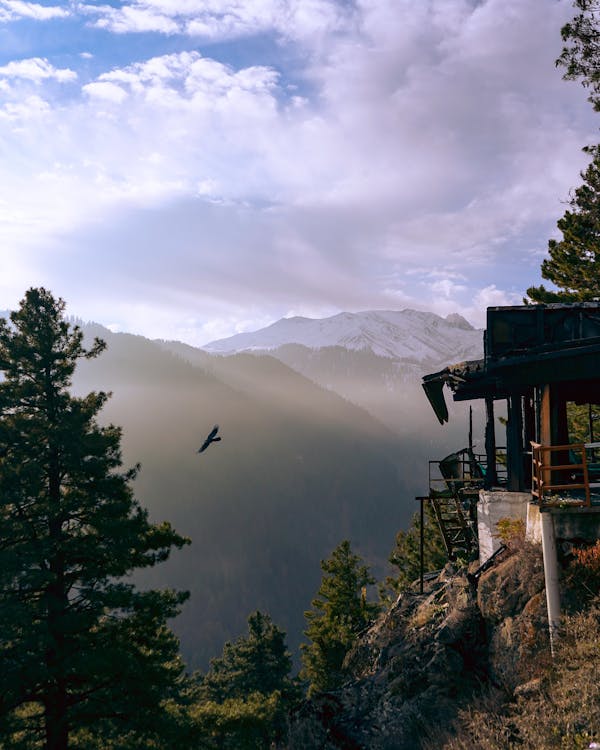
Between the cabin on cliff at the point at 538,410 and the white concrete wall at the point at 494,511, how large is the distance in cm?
3

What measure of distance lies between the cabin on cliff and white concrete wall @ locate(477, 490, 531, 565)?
3 centimetres

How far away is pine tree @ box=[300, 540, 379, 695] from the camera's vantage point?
115 ft

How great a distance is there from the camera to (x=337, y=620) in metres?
36.0

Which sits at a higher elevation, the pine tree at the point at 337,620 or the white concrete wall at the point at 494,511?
the white concrete wall at the point at 494,511

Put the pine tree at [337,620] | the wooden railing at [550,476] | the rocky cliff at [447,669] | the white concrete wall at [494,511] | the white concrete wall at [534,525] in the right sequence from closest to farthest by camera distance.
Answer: the rocky cliff at [447,669] → the wooden railing at [550,476] → the white concrete wall at [534,525] → the white concrete wall at [494,511] → the pine tree at [337,620]

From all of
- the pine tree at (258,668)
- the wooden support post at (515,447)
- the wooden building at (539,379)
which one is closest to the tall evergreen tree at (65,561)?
the wooden support post at (515,447)

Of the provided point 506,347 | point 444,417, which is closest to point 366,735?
point 506,347

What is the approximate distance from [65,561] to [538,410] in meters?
14.6

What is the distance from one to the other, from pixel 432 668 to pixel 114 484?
9669 mm

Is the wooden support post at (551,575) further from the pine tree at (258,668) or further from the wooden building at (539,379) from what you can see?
the pine tree at (258,668)

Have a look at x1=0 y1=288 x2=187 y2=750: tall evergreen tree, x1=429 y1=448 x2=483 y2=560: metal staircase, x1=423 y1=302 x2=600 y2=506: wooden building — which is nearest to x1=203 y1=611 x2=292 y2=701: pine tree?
x1=429 y1=448 x2=483 y2=560: metal staircase

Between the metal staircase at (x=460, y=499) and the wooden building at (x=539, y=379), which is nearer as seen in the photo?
the wooden building at (x=539, y=379)

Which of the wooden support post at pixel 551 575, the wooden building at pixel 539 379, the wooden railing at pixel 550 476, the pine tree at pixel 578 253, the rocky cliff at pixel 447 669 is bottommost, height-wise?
the rocky cliff at pixel 447 669

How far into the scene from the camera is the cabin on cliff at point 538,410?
40.5 ft
